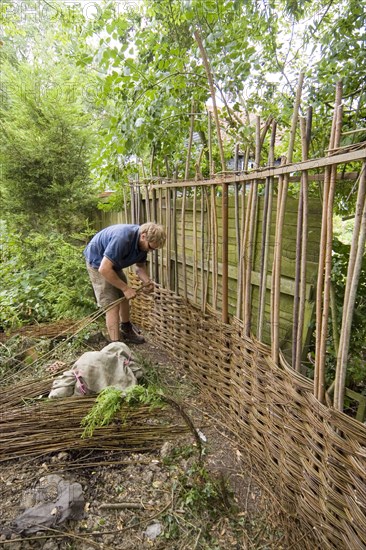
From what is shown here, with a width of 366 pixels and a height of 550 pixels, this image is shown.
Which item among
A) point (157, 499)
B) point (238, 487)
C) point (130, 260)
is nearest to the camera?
point (157, 499)

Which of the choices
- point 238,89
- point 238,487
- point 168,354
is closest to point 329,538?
point 238,487

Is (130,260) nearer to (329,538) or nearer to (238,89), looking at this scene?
(238,89)

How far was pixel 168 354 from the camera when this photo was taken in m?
3.54

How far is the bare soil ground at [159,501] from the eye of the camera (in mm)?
1613

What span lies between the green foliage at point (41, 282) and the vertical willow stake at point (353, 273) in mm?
3367

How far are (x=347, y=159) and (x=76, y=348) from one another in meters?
3.05

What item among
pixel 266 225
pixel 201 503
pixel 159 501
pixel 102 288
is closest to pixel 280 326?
pixel 266 225

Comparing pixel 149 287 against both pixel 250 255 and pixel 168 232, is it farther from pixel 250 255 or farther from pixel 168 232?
pixel 250 255

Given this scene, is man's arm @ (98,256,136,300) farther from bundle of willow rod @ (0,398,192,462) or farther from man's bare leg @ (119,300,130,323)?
bundle of willow rod @ (0,398,192,462)

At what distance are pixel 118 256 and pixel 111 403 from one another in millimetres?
1332

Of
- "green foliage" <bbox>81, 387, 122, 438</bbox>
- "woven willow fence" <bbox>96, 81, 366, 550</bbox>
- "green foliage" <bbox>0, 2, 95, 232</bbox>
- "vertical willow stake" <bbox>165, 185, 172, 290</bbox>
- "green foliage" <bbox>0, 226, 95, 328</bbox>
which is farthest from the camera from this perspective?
"green foliage" <bbox>0, 2, 95, 232</bbox>

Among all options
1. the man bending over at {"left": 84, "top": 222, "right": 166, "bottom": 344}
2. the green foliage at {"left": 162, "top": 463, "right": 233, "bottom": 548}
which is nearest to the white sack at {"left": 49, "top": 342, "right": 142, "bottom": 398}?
the man bending over at {"left": 84, "top": 222, "right": 166, "bottom": 344}

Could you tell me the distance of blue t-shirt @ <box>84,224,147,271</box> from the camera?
290 centimetres

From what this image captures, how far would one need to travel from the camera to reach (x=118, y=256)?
291 centimetres
